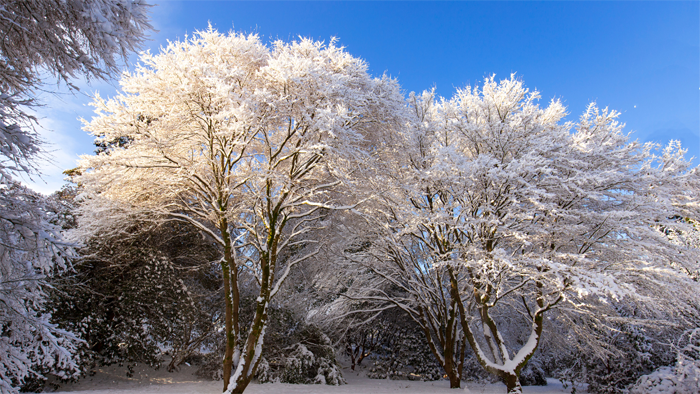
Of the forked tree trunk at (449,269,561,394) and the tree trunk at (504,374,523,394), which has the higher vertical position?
the forked tree trunk at (449,269,561,394)

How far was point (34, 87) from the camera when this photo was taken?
12.7 ft

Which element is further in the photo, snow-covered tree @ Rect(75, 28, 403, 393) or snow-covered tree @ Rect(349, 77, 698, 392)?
snow-covered tree @ Rect(349, 77, 698, 392)

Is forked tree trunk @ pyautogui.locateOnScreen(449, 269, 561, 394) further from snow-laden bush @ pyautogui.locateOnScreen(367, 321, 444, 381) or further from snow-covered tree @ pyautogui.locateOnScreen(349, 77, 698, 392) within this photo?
snow-laden bush @ pyautogui.locateOnScreen(367, 321, 444, 381)

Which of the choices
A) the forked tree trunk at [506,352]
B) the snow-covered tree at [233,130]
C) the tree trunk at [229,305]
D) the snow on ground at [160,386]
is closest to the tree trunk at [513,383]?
the forked tree trunk at [506,352]

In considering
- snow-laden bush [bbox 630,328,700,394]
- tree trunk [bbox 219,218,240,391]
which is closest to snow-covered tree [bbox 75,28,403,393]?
tree trunk [bbox 219,218,240,391]

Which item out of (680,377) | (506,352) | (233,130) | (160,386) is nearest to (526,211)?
(506,352)

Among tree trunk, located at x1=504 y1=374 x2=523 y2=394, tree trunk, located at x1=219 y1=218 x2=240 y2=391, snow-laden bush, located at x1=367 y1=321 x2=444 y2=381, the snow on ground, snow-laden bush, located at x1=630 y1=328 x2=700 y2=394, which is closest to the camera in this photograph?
tree trunk, located at x1=219 y1=218 x2=240 y2=391

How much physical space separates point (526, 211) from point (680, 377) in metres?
5.87

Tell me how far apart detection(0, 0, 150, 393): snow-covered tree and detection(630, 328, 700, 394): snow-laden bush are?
13.0m

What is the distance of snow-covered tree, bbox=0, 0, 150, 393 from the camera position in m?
3.42

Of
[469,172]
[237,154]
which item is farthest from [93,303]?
[469,172]

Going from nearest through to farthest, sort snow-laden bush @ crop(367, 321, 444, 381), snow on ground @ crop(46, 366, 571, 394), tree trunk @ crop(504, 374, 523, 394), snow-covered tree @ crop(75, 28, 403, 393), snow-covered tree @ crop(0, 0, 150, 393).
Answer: snow-covered tree @ crop(0, 0, 150, 393), snow-covered tree @ crop(75, 28, 403, 393), tree trunk @ crop(504, 374, 523, 394), snow on ground @ crop(46, 366, 571, 394), snow-laden bush @ crop(367, 321, 444, 381)

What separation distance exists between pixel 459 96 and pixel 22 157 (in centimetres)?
1118

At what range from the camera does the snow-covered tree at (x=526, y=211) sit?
8.20 m
